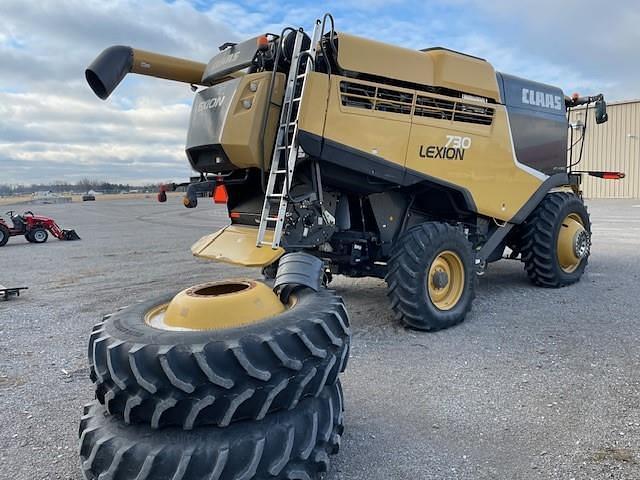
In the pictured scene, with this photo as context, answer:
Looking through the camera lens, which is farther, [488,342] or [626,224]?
[626,224]

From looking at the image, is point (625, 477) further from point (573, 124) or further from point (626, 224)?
point (626, 224)

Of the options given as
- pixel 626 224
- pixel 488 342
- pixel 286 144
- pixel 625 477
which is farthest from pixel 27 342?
pixel 626 224

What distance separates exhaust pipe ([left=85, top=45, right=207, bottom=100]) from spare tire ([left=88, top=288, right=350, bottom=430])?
12.0ft

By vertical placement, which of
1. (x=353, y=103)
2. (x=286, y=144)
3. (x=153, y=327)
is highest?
(x=353, y=103)

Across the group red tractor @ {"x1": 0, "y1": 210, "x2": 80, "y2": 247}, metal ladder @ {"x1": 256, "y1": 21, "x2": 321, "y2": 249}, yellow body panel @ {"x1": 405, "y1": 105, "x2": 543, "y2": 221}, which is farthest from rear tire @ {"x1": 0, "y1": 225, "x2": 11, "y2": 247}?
yellow body panel @ {"x1": 405, "y1": 105, "x2": 543, "y2": 221}

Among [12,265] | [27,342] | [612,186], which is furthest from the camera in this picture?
[612,186]

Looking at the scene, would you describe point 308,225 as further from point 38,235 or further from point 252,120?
point 38,235

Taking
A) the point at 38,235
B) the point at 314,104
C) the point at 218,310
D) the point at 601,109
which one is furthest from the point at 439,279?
the point at 38,235

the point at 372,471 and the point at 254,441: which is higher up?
the point at 254,441

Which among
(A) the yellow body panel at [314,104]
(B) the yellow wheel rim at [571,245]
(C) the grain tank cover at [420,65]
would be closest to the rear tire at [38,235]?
(A) the yellow body panel at [314,104]

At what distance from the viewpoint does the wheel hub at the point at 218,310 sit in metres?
2.54

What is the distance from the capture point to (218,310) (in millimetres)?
2557

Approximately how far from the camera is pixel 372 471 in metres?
2.71

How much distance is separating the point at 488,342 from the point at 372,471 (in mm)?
2400
